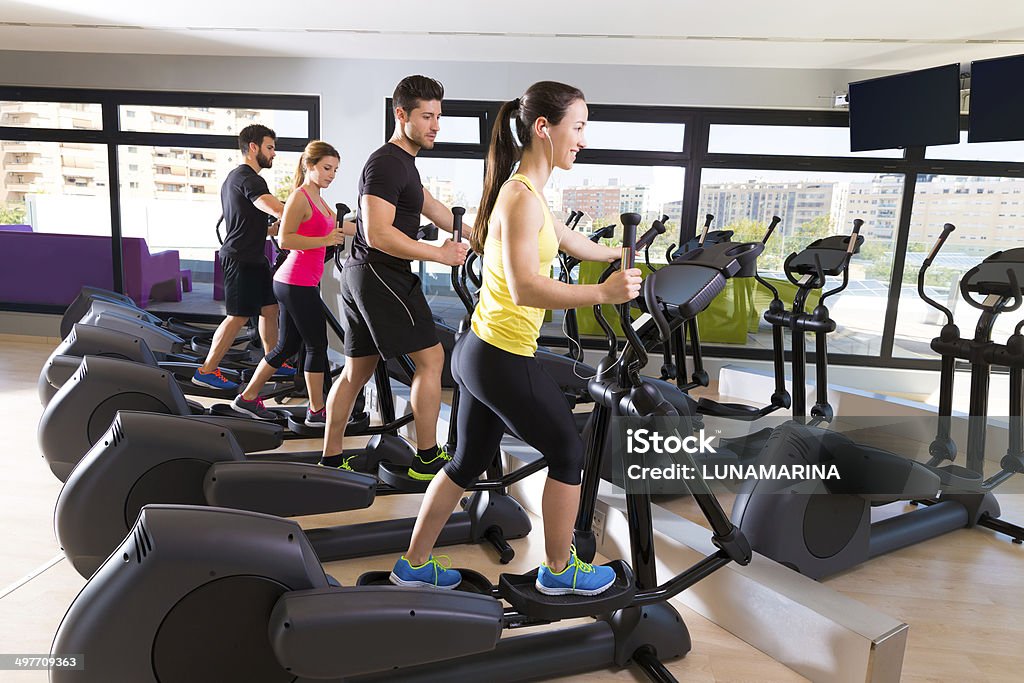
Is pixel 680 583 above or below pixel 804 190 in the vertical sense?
below

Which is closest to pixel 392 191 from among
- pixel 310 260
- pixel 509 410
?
pixel 509 410

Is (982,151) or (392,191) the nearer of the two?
(392,191)

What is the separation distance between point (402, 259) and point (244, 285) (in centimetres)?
181

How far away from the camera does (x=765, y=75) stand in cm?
536

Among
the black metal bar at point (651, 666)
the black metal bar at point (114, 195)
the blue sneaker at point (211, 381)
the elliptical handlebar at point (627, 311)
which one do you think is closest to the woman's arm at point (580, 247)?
the elliptical handlebar at point (627, 311)

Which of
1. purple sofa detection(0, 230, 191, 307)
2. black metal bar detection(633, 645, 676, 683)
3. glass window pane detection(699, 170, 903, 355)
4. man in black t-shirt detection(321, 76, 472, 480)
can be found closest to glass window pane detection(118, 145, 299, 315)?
purple sofa detection(0, 230, 191, 307)

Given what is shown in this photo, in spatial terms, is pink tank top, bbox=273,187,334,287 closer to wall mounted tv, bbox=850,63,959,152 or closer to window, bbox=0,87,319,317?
window, bbox=0,87,319,317

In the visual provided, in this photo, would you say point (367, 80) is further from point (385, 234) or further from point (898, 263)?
point (898, 263)

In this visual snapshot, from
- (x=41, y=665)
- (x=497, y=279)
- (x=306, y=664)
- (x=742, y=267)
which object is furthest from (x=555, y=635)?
(x=41, y=665)

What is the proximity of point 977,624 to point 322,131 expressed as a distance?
16.9 ft

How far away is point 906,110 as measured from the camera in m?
4.71

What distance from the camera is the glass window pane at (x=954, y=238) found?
538 centimetres

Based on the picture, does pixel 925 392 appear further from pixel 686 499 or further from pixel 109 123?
pixel 109 123

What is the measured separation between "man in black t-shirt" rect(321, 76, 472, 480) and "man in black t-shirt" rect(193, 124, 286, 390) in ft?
5.09
